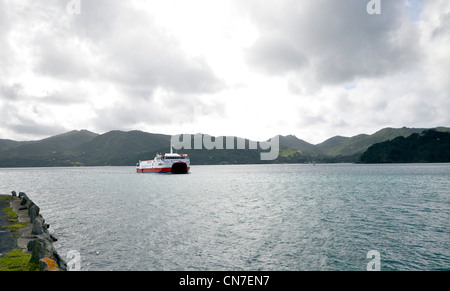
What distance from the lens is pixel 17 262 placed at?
12.8m

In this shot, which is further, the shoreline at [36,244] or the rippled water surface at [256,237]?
the rippled water surface at [256,237]

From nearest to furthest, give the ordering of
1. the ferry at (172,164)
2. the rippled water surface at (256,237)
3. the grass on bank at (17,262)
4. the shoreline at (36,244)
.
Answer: the grass on bank at (17,262) < the shoreline at (36,244) < the rippled water surface at (256,237) < the ferry at (172,164)

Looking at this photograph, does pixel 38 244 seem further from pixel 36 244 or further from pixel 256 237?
pixel 256 237

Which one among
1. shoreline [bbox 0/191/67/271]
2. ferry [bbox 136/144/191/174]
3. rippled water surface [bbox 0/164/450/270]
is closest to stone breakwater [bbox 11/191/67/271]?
shoreline [bbox 0/191/67/271]

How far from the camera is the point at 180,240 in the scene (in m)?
23.4

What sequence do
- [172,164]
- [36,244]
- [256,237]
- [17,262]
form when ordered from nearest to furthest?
[36,244]
[17,262]
[256,237]
[172,164]

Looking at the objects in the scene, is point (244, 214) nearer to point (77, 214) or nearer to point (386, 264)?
point (386, 264)

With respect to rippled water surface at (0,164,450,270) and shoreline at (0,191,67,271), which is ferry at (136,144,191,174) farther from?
shoreline at (0,191,67,271)

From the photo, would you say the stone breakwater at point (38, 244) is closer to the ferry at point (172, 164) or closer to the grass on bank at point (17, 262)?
the grass on bank at point (17, 262)

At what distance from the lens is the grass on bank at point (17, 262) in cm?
1204

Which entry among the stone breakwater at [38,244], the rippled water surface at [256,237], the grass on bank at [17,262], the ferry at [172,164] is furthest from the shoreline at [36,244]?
the ferry at [172,164]

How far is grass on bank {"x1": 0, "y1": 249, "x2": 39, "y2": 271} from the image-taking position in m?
12.0

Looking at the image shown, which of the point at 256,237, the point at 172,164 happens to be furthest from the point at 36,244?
the point at 172,164

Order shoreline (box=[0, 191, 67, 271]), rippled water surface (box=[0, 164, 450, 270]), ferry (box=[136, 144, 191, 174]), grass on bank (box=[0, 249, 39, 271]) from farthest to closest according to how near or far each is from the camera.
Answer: ferry (box=[136, 144, 191, 174]) → rippled water surface (box=[0, 164, 450, 270]) → shoreline (box=[0, 191, 67, 271]) → grass on bank (box=[0, 249, 39, 271])
